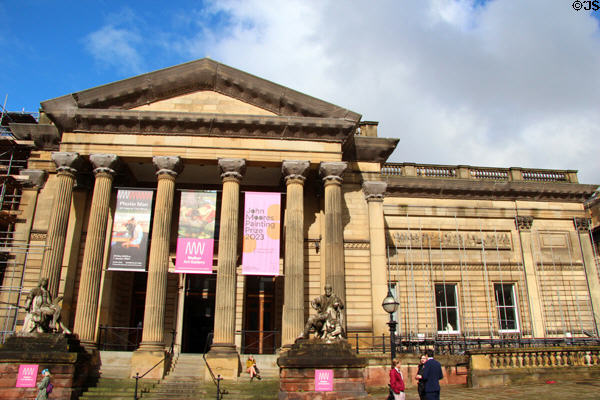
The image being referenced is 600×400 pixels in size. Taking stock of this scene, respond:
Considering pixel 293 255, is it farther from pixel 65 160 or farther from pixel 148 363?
pixel 65 160

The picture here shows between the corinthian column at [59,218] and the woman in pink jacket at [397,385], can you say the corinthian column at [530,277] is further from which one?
the corinthian column at [59,218]

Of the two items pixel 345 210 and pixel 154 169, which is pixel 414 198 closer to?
pixel 345 210

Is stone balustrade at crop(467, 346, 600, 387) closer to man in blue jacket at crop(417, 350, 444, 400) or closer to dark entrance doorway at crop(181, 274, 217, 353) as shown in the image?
man in blue jacket at crop(417, 350, 444, 400)

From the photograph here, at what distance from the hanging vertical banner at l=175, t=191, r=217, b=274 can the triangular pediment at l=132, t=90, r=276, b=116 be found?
3667mm

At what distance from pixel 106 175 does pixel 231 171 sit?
4.95m

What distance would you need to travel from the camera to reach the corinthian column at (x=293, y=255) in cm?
1825

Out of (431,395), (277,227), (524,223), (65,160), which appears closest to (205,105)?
(65,160)

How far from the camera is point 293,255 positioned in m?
19.0

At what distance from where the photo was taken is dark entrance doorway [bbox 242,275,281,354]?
2203 centimetres

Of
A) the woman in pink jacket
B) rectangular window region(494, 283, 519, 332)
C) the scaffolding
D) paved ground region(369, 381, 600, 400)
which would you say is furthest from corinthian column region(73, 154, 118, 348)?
rectangular window region(494, 283, 519, 332)

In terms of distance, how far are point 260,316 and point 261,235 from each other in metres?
5.14

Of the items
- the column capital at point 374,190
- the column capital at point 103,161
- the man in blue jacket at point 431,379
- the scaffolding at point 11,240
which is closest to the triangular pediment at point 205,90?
the column capital at point 103,161

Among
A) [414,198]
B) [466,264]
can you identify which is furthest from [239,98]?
[466,264]

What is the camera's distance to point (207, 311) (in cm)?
2320
